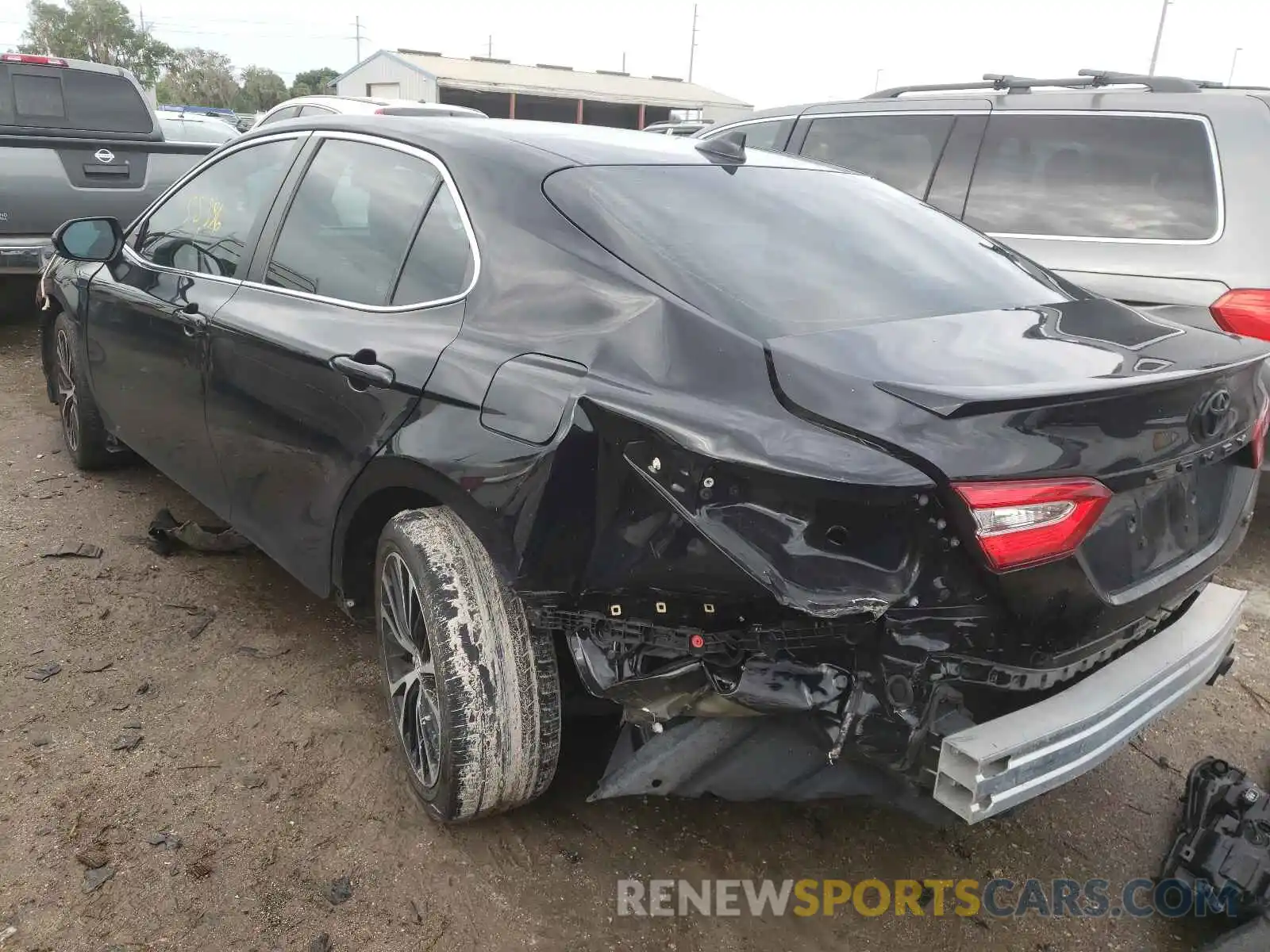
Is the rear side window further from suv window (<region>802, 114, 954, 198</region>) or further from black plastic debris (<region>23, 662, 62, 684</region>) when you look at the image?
black plastic debris (<region>23, 662, 62, 684</region>)

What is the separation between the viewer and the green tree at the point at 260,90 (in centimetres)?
6400

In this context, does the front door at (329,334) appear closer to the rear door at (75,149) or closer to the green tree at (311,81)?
the rear door at (75,149)

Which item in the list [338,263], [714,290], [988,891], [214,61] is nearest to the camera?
[714,290]

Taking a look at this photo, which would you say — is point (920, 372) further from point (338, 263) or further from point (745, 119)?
point (745, 119)

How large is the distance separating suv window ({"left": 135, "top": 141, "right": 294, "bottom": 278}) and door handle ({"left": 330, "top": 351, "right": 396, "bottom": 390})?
0.92m

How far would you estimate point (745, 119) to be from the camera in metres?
6.32

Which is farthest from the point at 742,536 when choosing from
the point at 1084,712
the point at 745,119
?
the point at 745,119

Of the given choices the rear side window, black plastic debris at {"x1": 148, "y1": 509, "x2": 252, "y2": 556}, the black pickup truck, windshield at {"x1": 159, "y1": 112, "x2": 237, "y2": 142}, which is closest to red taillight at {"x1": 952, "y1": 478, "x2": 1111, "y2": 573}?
black plastic debris at {"x1": 148, "y1": 509, "x2": 252, "y2": 556}

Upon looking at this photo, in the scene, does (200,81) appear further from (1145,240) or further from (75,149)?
(1145,240)

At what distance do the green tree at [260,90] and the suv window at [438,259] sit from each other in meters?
66.6

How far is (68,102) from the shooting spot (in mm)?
7438

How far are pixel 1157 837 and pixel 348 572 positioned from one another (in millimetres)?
2317

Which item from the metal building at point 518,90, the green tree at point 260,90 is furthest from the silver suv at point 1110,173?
the green tree at point 260,90

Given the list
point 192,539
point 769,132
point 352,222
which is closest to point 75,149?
point 192,539
